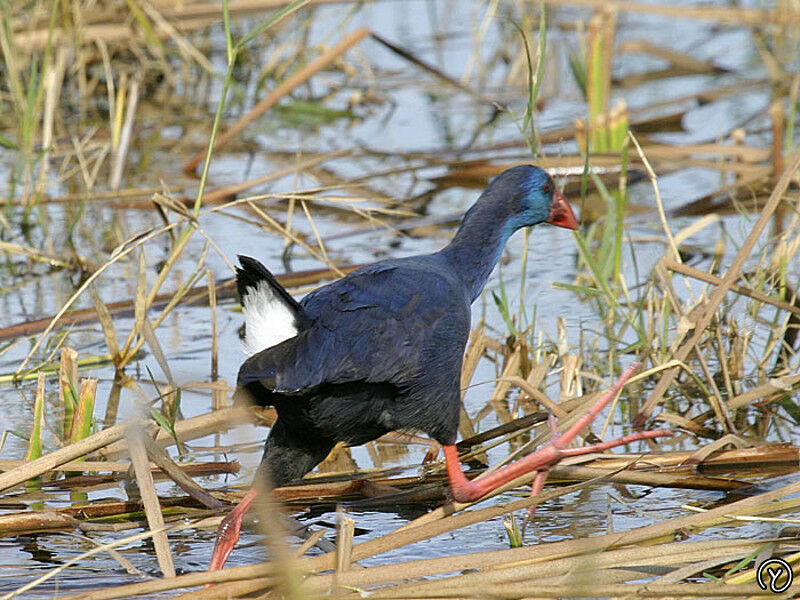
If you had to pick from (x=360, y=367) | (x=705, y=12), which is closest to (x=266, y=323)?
(x=360, y=367)

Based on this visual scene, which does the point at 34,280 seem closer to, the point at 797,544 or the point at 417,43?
the point at 797,544

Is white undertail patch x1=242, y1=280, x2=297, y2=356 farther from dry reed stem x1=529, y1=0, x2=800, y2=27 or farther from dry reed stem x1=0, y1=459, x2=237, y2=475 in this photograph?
dry reed stem x1=529, y1=0, x2=800, y2=27

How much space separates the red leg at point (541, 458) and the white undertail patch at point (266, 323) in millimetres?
436

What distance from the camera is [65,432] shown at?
9.20ft

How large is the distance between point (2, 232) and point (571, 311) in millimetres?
Answer: 2041

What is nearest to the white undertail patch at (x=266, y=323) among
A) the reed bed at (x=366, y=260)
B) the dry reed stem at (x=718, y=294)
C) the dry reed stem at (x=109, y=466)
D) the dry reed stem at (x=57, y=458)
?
the reed bed at (x=366, y=260)

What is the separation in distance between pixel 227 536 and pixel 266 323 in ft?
1.31

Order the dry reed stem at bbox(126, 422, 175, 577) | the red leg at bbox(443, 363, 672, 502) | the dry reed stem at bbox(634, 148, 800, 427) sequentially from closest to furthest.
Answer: the dry reed stem at bbox(126, 422, 175, 577) → the red leg at bbox(443, 363, 672, 502) → the dry reed stem at bbox(634, 148, 800, 427)

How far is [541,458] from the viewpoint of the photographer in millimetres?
2340

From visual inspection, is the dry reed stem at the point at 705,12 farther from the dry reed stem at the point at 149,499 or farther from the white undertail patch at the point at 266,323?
the dry reed stem at the point at 149,499

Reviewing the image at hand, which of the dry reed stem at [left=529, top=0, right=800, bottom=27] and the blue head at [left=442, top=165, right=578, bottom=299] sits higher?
the dry reed stem at [left=529, top=0, right=800, bottom=27]

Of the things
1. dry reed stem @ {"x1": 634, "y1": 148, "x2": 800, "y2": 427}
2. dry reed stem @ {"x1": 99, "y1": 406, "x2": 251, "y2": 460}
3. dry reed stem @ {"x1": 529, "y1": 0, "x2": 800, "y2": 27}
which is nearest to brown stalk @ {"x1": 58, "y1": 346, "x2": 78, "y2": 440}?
dry reed stem @ {"x1": 99, "y1": 406, "x2": 251, "y2": 460}

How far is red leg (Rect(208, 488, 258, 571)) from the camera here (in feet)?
7.38

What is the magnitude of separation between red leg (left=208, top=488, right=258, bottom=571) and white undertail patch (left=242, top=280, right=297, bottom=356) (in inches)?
10.7
